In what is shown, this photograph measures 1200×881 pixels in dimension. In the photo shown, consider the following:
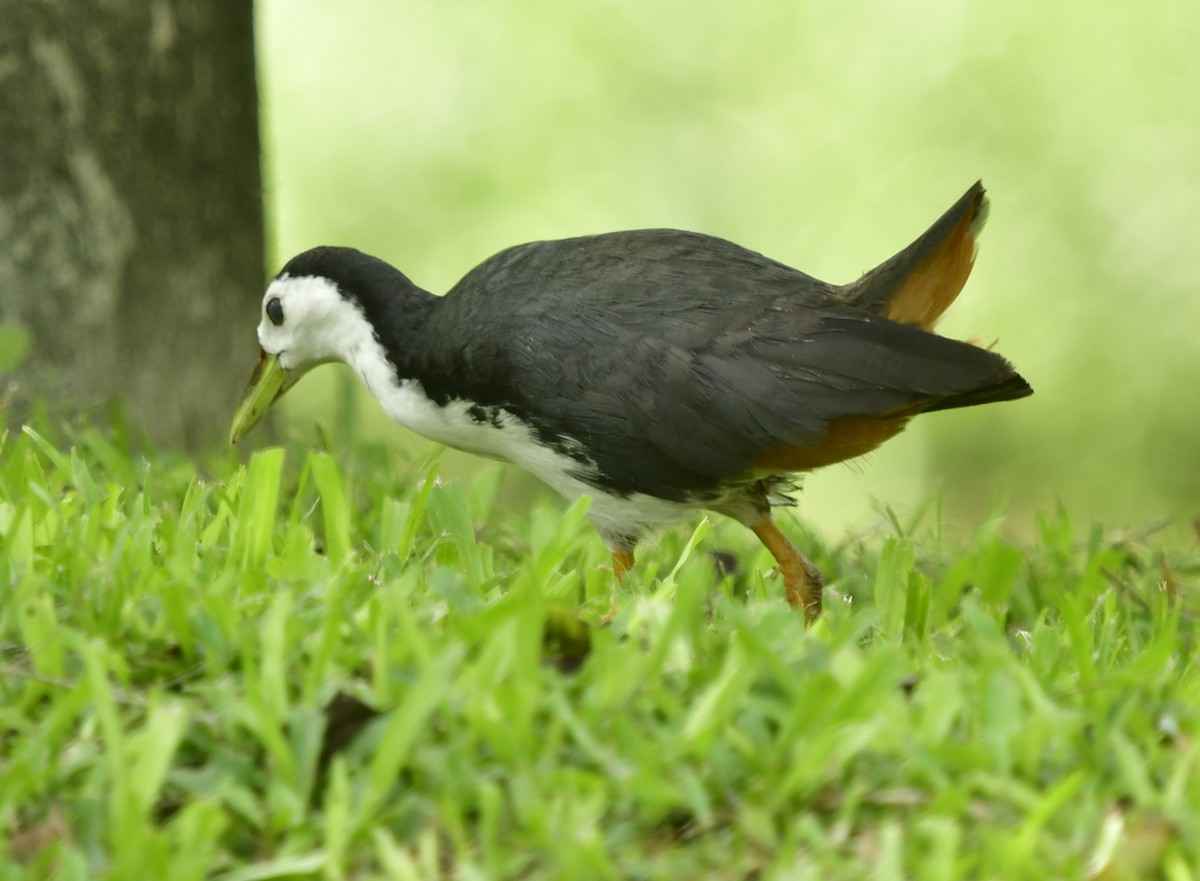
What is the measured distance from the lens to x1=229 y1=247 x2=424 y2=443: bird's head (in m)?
4.40

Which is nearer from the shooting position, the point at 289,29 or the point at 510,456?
the point at 510,456

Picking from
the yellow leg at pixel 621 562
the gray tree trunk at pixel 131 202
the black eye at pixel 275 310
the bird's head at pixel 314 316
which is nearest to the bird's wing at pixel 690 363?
the yellow leg at pixel 621 562

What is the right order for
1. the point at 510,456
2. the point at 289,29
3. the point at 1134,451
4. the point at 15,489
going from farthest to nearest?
the point at 289,29, the point at 1134,451, the point at 510,456, the point at 15,489

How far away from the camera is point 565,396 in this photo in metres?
3.78

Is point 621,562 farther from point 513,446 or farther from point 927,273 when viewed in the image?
point 927,273

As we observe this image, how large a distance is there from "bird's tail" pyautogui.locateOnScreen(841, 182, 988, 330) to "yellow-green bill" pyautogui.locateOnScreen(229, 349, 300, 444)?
6.02 ft

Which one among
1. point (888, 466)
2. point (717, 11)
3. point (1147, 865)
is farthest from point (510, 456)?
point (717, 11)

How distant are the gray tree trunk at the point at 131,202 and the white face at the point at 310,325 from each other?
40cm

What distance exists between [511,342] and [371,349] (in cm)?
65

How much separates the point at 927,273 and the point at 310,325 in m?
1.87

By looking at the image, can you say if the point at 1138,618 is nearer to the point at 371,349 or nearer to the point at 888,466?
the point at 371,349

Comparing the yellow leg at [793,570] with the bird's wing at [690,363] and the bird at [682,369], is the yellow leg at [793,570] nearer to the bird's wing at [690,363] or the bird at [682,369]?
the bird at [682,369]

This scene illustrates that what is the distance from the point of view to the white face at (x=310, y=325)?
4.45m

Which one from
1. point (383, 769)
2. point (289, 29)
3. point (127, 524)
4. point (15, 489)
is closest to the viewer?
point (383, 769)
